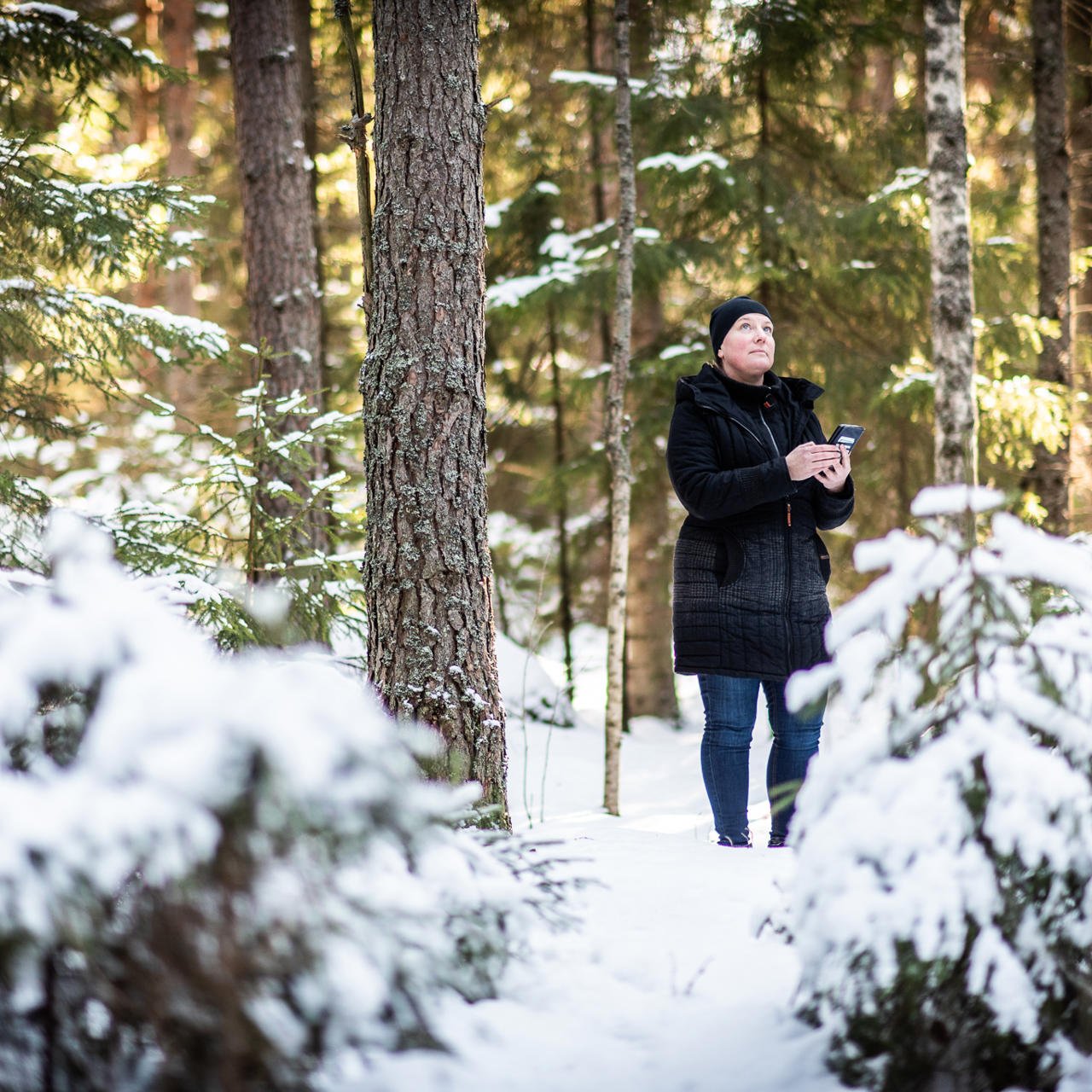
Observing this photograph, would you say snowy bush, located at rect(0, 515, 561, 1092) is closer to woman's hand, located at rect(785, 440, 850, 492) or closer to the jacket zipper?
woman's hand, located at rect(785, 440, 850, 492)

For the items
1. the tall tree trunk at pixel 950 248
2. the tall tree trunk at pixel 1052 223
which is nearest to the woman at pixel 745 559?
the tall tree trunk at pixel 950 248

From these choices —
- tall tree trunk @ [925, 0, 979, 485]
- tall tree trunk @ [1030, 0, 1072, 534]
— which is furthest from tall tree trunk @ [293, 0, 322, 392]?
tall tree trunk @ [1030, 0, 1072, 534]

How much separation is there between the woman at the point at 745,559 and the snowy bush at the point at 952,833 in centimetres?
139

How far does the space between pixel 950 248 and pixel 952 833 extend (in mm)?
5196

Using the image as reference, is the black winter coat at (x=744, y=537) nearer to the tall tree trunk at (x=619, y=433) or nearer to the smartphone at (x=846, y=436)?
the smartphone at (x=846, y=436)

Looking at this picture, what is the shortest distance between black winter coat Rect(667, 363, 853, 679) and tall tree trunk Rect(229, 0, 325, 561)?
138 inches

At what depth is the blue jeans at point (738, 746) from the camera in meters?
3.44

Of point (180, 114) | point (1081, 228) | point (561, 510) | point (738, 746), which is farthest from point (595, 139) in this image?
point (738, 746)

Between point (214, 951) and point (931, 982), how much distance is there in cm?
127

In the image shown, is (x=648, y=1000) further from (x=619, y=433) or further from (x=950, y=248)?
(x=950, y=248)

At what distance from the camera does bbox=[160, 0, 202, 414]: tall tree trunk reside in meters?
11.1

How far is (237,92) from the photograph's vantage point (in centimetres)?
657

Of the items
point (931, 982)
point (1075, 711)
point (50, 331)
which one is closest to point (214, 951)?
point (931, 982)

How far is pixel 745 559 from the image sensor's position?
11.3ft
